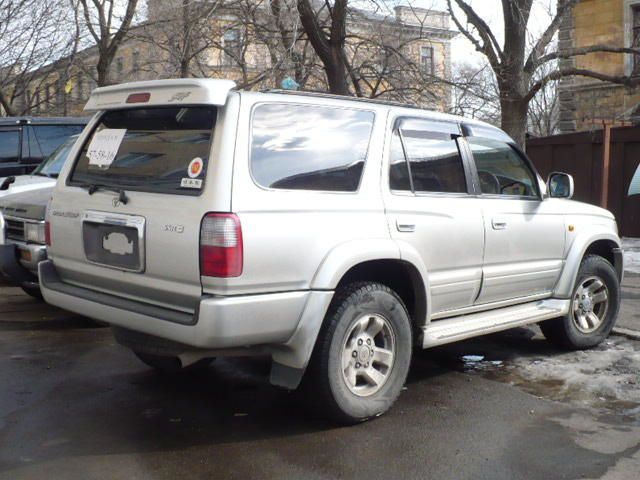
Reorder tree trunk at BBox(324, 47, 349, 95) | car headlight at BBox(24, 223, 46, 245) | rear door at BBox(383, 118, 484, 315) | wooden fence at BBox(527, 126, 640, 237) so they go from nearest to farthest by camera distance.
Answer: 1. rear door at BBox(383, 118, 484, 315)
2. car headlight at BBox(24, 223, 46, 245)
3. tree trunk at BBox(324, 47, 349, 95)
4. wooden fence at BBox(527, 126, 640, 237)

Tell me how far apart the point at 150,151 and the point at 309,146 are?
945mm

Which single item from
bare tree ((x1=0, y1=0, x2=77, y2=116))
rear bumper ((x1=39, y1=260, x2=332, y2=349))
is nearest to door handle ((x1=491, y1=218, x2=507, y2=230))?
rear bumper ((x1=39, y1=260, x2=332, y2=349))

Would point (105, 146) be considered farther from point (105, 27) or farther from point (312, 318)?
point (105, 27)

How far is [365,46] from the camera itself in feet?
51.3

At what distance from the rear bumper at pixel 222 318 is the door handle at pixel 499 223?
174 cm

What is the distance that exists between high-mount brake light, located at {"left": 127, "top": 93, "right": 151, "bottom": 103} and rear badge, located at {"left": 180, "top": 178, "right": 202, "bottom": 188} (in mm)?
680

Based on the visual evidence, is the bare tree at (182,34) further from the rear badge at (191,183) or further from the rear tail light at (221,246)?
the rear tail light at (221,246)

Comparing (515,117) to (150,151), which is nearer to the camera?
(150,151)

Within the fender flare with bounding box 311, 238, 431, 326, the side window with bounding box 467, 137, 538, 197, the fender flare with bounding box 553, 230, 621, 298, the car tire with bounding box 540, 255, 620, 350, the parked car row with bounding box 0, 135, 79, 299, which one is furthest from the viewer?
the parked car row with bounding box 0, 135, 79, 299

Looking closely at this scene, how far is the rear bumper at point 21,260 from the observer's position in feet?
21.1

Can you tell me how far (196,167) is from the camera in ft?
13.3

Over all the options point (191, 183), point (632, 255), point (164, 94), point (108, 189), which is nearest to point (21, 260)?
point (108, 189)

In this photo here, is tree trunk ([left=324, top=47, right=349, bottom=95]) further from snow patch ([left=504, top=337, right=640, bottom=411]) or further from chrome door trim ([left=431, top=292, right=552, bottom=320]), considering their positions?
chrome door trim ([left=431, top=292, right=552, bottom=320])

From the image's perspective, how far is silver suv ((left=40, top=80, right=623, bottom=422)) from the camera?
12.9 feet
